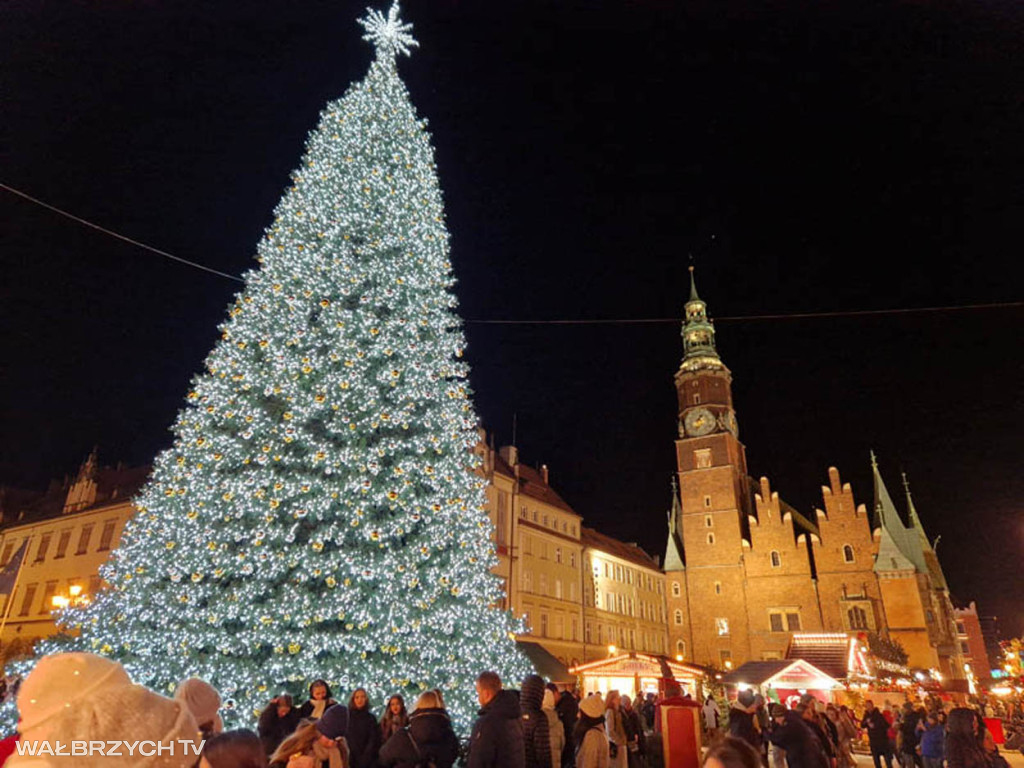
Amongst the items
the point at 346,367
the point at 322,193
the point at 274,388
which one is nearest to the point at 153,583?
the point at 274,388

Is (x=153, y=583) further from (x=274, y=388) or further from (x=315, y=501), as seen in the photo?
(x=274, y=388)

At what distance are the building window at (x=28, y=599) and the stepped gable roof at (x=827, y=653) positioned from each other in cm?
3583

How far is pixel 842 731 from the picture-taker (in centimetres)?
1241

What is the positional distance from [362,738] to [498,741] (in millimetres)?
2112

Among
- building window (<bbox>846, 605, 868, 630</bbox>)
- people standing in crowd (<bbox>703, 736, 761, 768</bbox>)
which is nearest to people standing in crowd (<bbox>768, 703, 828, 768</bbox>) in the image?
people standing in crowd (<bbox>703, 736, 761, 768</bbox>)

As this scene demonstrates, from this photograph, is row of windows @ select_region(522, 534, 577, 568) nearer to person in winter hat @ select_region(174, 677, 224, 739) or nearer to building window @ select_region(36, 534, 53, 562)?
building window @ select_region(36, 534, 53, 562)

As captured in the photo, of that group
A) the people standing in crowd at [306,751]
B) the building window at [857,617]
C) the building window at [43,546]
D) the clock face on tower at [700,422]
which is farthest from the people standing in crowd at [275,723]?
the clock face on tower at [700,422]

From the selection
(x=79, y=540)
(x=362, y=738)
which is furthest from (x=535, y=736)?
(x=79, y=540)

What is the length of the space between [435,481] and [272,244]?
4598 mm

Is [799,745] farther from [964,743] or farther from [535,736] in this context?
[535,736]

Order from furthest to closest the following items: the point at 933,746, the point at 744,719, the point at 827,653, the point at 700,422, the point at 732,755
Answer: the point at 700,422, the point at 827,653, the point at 933,746, the point at 744,719, the point at 732,755

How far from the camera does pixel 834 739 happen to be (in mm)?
11336

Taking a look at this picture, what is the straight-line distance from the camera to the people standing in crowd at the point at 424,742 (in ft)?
15.9

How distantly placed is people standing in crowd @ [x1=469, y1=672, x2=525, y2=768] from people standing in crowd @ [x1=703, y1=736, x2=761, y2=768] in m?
2.75
